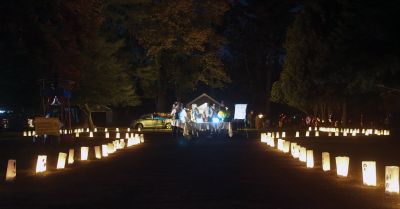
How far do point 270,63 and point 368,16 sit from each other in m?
65.0

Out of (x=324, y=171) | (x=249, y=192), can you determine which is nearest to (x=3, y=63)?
(x=324, y=171)

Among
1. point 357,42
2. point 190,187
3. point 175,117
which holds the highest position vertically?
point 357,42

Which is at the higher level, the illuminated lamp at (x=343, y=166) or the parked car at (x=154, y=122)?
the parked car at (x=154, y=122)

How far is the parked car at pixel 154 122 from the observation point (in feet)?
245

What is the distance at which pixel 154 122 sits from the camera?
246ft

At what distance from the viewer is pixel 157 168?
23578mm

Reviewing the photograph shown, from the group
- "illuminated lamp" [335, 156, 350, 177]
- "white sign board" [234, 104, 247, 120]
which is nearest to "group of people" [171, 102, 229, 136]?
"white sign board" [234, 104, 247, 120]

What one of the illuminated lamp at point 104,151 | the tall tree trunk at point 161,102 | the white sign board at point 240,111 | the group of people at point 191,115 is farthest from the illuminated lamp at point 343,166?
the tall tree trunk at point 161,102

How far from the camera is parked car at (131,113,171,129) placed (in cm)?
7456

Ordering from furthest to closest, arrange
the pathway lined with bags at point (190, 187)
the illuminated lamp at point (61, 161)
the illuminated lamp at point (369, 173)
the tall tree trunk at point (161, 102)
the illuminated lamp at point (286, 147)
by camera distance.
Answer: the tall tree trunk at point (161, 102) < the illuminated lamp at point (286, 147) < the illuminated lamp at point (61, 161) < the illuminated lamp at point (369, 173) < the pathway lined with bags at point (190, 187)

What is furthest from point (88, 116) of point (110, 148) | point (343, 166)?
point (343, 166)

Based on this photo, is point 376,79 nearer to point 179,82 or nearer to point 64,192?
point 64,192

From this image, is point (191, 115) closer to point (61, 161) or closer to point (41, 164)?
point (61, 161)

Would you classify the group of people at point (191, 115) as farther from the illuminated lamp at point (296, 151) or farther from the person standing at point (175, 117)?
the illuminated lamp at point (296, 151)
